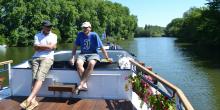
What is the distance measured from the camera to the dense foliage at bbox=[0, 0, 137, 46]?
7338 cm

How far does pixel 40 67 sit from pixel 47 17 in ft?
224

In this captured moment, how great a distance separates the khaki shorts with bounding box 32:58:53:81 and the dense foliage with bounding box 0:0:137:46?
64995mm

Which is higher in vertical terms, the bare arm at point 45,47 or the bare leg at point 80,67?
the bare arm at point 45,47

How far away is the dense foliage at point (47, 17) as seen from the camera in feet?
241

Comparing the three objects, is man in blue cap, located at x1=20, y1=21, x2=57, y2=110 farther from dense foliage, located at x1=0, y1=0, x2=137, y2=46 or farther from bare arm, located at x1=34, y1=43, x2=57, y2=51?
dense foliage, located at x1=0, y1=0, x2=137, y2=46

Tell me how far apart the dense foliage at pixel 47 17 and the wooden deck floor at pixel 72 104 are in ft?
213

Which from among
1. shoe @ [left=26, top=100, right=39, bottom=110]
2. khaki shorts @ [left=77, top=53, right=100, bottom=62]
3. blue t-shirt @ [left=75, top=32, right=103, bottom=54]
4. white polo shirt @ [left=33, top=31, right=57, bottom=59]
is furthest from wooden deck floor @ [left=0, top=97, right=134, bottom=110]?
blue t-shirt @ [left=75, top=32, right=103, bottom=54]

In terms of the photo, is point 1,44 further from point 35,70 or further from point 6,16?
point 35,70

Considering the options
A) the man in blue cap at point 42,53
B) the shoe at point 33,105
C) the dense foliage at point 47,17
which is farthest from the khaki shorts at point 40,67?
the dense foliage at point 47,17

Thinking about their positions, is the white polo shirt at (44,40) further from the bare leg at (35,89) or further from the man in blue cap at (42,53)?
the bare leg at (35,89)

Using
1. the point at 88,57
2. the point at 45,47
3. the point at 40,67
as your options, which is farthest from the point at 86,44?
the point at 40,67

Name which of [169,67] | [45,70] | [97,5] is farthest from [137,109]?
[97,5]

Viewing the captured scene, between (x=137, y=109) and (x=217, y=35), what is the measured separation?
56.8 meters

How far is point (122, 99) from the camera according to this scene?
884 cm
